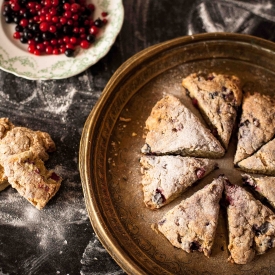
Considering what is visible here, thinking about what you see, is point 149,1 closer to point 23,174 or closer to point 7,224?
point 23,174

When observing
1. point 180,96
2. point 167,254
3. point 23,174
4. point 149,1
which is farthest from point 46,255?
point 149,1

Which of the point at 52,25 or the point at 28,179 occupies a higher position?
the point at 52,25

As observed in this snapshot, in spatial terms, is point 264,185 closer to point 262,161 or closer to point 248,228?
point 262,161

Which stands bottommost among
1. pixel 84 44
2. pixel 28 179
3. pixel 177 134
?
pixel 28 179

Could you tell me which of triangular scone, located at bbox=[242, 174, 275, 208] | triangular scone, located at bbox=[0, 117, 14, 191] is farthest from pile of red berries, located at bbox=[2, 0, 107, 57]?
triangular scone, located at bbox=[242, 174, 275, 208]

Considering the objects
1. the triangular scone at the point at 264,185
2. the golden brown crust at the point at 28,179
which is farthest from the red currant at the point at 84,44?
the triangular scone at the point at 264,185

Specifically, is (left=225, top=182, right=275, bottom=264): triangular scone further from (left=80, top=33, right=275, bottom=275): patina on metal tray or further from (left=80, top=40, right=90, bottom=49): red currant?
(left=80, top=40, right=90, bottom=49): red currant

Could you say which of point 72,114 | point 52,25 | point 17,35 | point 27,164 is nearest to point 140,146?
point 72,114
